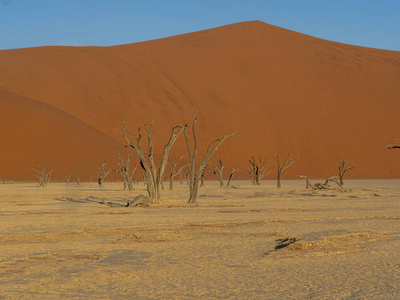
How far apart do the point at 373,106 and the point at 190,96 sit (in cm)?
2814

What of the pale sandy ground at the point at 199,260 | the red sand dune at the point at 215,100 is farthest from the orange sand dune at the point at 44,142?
the pale sandy ground at the point at 199,260

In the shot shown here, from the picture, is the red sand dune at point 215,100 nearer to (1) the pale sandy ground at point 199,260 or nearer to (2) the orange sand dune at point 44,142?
(2) the orange sand dune at point 44,142

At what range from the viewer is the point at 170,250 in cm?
925

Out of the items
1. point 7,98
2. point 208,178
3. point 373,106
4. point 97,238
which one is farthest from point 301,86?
point 97,238

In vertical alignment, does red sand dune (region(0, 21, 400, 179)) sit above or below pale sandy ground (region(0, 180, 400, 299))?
above

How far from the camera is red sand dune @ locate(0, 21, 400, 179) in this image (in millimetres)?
73562

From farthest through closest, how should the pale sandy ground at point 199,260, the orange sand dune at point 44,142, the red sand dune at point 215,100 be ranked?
the red sand dune at point 215,100 < the orange sand dune at point 44,142 < the pale sandy ground at point 199,260

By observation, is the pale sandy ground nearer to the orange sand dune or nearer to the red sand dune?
the orange sand dune

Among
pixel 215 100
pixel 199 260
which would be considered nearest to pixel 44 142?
pixel 215 100

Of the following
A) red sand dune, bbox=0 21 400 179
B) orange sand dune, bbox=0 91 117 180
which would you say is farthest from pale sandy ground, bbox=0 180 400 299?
red sand dune, bbox=0 21 400 179

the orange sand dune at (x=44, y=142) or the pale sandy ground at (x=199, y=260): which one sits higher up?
the orange sand dune at (x=44, y=142)

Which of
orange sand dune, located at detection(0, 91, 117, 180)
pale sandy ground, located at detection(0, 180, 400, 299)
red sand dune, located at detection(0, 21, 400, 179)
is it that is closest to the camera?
pale sandy ground, located at detection(0, 180, 400, 299)

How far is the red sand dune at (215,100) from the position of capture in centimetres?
7356

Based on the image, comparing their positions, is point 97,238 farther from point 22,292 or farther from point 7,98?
point 7,98
